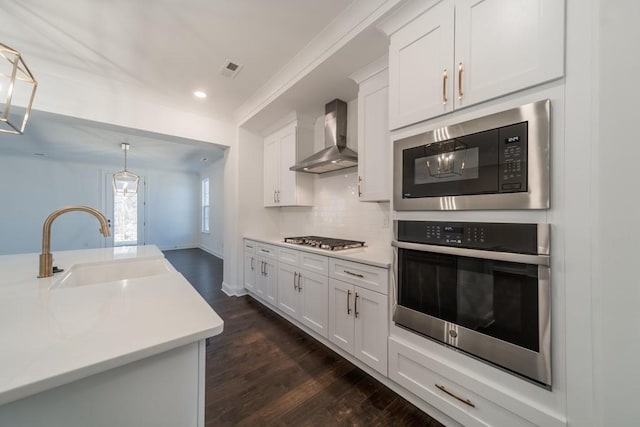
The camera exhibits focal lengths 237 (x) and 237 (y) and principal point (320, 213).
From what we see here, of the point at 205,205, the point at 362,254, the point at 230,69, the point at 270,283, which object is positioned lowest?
the point at 270,283

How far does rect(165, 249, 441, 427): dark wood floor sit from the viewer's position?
1464 mm

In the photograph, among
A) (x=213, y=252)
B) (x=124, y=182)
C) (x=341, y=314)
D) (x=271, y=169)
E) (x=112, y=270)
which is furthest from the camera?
(x=213, y=252)

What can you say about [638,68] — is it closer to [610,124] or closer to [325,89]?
[610,124]

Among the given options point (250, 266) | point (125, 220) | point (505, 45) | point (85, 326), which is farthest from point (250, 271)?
point (125, 220)

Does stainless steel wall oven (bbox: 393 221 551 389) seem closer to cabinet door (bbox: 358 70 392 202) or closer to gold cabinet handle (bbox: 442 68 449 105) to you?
cabinet door (bbox: 358 70 392 202)

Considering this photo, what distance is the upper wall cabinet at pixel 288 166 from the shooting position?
317 centimetres

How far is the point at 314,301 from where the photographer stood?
90.1 inches

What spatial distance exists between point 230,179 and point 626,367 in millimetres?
3954

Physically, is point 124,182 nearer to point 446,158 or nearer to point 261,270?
point 261,270

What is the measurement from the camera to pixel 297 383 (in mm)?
1753

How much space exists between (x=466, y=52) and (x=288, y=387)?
7.84 ft

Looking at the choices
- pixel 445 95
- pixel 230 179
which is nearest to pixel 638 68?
pixel 445 95

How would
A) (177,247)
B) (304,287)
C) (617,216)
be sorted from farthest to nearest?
(177,247) < (304,287) < (617,216)

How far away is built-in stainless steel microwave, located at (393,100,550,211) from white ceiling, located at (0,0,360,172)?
1243 mm
